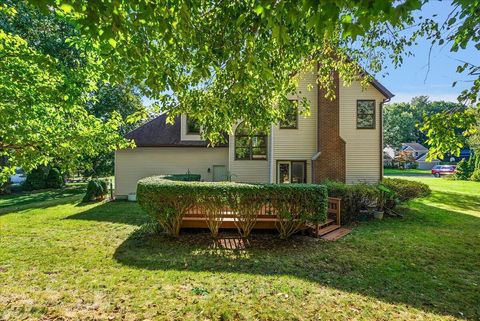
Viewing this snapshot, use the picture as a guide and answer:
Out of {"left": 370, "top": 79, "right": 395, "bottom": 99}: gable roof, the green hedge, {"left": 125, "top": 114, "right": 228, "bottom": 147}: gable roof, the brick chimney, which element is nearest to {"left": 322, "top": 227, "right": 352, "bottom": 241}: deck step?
the green hedge

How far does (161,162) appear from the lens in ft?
55.2

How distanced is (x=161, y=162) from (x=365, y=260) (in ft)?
43.1

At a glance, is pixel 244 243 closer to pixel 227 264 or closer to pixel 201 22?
pixel 227 264

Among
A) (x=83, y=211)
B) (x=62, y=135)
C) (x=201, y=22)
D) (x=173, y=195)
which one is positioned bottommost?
(x=83, y=211)

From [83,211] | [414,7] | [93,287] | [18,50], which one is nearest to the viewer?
[414,7]

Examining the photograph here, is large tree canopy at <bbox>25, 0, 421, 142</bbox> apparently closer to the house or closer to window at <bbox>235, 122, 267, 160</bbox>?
the house

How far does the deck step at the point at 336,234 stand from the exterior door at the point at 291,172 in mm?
5422

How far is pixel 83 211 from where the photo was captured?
1320 centimetres

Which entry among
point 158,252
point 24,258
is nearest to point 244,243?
point 158,252

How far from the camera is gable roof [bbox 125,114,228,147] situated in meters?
16.5

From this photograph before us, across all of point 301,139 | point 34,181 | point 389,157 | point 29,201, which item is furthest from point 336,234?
point 389,157

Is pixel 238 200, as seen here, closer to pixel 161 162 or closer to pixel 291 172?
pixel 291 172

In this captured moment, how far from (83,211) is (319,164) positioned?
1204 centimetres

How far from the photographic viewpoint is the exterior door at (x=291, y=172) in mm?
15023
